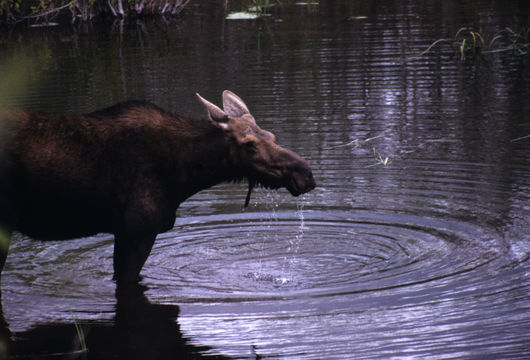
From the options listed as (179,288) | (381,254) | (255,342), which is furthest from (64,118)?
(381,254)

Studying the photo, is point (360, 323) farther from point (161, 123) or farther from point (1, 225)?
point (1, 225)

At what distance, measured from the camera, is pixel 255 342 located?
567 cm

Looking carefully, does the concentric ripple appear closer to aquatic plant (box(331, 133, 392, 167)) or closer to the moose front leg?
the moose front leg

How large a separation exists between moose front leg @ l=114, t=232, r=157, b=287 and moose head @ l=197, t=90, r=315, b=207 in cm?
91

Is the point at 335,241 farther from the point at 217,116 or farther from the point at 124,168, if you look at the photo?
the point at 124,168

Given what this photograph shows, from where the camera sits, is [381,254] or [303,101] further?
[303,101]

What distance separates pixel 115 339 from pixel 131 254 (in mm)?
928

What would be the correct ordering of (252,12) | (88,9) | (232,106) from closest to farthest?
(232,106), (252,12), (88,9)

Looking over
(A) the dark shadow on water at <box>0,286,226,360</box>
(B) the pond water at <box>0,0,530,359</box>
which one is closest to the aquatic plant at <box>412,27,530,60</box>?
(B) the pond water at <box>0,0,530,359</box>

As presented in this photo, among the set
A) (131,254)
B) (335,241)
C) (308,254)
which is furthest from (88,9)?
(131,254)

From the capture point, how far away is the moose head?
6609mm

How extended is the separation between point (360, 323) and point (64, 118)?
271 centimetres

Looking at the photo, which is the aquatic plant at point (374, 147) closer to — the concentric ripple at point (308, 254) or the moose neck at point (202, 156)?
the concentric ripple at point (308, 254)

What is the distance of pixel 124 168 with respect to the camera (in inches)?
260
